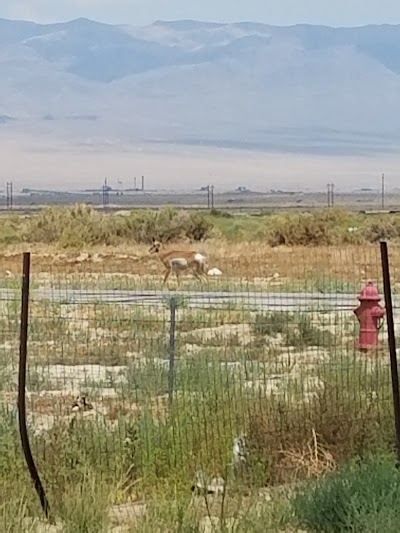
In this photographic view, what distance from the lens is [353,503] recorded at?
27.6 ft

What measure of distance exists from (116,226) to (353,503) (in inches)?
2244

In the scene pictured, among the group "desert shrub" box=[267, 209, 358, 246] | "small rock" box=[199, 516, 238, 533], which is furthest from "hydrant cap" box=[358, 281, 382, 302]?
"desert shrub" box=[267, 209, 358, 246]

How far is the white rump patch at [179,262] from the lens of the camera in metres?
38.2

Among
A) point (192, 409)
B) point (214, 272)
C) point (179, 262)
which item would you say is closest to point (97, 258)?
point (214, 272)

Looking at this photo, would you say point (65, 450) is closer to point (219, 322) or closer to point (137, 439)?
point (137, 439)

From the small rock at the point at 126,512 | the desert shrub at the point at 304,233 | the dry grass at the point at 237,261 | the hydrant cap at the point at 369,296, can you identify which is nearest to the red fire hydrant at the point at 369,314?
the hydrant cap at the point at 369,296

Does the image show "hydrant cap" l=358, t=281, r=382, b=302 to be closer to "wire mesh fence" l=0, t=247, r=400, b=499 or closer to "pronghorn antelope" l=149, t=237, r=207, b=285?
"wire mesh fence" l=0, t=247, r=400, b=499

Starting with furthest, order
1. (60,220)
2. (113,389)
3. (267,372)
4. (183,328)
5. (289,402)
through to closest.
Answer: (60,220) < (183,328) < (113,389) < (267,372) < (289,402)

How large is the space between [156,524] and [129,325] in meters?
11.0

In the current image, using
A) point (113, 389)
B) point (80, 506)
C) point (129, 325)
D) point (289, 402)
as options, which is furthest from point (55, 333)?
point (80, 506)

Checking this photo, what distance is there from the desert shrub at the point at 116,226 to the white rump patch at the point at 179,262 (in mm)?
23719

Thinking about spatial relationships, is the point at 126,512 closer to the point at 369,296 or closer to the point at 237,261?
the point at 369,296

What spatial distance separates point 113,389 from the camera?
14.4 meters

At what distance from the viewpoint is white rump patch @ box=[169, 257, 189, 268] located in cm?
3819
